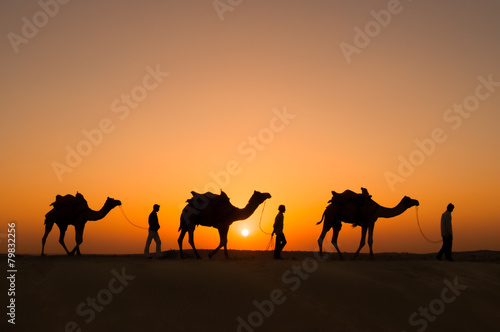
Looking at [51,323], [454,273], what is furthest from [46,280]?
[454,273]

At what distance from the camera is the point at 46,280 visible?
13531 mm

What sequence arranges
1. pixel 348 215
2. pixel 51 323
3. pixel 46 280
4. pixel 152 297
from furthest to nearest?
1. pixel 348 215
2. pixel 46 280
3. pixel 152 297
4. pixel 51 323

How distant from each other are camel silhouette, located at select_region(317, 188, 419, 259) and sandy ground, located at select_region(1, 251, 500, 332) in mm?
4434

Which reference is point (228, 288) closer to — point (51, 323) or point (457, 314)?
point (51, 323)

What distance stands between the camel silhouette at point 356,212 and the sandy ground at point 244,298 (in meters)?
4.43

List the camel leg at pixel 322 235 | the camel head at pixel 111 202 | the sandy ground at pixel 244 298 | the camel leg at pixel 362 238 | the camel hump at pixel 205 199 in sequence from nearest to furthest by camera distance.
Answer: the sandy ground at pixel 244 298, the camel hump at pixel 205 199, the camel leg at pixel 362 238, the camel leg at pixel 322 235, the camel head at pixel 111 202

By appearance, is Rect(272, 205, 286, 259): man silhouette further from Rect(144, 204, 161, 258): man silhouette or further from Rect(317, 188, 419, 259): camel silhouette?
Rect(144, 204, 161, 258): man silhouette

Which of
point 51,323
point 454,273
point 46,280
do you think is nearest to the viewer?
point 51,323

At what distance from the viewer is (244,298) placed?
12.8m

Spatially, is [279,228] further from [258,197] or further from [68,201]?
[68,201]

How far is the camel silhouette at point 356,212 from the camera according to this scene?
2028cm

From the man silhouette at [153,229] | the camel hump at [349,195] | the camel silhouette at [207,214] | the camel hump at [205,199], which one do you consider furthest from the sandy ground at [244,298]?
the camel hump at [349,195]

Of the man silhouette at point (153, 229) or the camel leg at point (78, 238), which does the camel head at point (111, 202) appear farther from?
the man silhouette at point (153, 229)

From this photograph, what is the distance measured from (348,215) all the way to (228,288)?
27.8 feet
